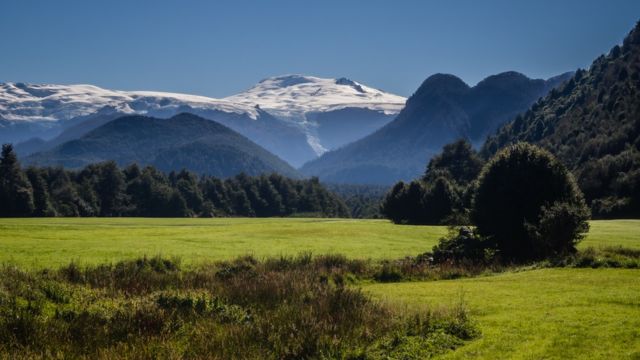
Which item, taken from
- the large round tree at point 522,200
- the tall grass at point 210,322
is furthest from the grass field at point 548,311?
the large round tree at point 522,200

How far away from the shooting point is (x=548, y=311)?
1012 inches

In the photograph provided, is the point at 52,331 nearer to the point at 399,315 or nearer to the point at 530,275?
the point at 399,315

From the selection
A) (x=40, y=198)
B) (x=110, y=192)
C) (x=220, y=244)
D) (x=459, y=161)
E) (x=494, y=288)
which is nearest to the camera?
(x=494, y=288)

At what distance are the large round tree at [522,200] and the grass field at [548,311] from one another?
48.0ft

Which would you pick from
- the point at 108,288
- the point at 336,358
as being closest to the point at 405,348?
the point at 336,358

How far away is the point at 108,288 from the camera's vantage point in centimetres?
3297

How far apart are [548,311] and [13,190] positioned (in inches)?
5957

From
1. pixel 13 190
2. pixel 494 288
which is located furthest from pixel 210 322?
pixel 13 190

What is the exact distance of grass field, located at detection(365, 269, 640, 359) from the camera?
20.3 m

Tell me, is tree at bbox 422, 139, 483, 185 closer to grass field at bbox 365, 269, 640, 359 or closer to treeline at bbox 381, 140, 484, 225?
treeline at bbox 381, 140, 484, 225

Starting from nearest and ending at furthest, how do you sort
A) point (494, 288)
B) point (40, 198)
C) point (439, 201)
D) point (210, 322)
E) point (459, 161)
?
point (210, 322) < point (494, 288) < point (439, 201) < point (40, 198) < point (459, 161)

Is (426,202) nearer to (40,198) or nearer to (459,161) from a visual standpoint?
(459,161)

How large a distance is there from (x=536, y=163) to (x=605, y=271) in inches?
763

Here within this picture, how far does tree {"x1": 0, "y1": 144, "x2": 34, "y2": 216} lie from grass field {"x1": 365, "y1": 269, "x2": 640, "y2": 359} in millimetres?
135724
